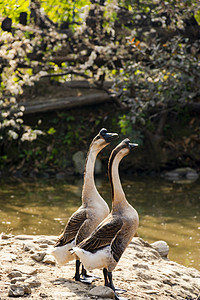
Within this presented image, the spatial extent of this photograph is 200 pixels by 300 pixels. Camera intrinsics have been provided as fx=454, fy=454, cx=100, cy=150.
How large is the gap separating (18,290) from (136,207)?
277 inches

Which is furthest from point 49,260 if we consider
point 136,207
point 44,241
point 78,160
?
point 78,160

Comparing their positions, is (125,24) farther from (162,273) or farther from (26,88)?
(162,273)

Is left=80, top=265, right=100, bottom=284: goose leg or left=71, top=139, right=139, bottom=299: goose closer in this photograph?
left=71, top=139, right=139, bottom=299: goose

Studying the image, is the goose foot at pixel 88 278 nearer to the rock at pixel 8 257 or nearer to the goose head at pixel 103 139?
the rock at pixel 8 257

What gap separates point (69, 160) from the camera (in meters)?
16.8

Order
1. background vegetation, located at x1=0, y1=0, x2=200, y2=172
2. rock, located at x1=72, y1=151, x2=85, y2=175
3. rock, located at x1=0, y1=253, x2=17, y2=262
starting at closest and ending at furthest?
1. rock, located at x1=0, y1=253, x2=17, y2=262
2. background vegetation, located at x1=0, y1=0, x2=200, y2=172
3. rock, located at x1=72, y1=151, x2=85, y2=175

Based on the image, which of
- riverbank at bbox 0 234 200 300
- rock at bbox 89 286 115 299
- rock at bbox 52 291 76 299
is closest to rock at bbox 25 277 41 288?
riverbank at bbox 0 234 200 300

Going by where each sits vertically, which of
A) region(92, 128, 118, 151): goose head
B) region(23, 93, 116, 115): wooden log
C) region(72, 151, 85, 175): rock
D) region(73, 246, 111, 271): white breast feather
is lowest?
region(72, 151, 85, 175): rock

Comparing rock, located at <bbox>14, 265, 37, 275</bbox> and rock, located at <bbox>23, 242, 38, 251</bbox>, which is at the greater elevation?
rock, located at <bbox>14, 265, 37, 275</bbox>

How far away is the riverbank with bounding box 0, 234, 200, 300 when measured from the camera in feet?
14.2

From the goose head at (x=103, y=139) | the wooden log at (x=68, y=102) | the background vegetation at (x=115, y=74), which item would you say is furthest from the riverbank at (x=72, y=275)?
the wooden log at (x=68, y=102)

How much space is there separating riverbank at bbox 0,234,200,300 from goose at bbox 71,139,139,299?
0.24m

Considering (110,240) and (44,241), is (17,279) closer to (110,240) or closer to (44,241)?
(110,240)

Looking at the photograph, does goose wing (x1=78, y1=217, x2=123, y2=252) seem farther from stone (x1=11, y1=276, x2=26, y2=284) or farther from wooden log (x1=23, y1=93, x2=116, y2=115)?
wooden log (x1=23, y1=93, x2=116, y2=115)
